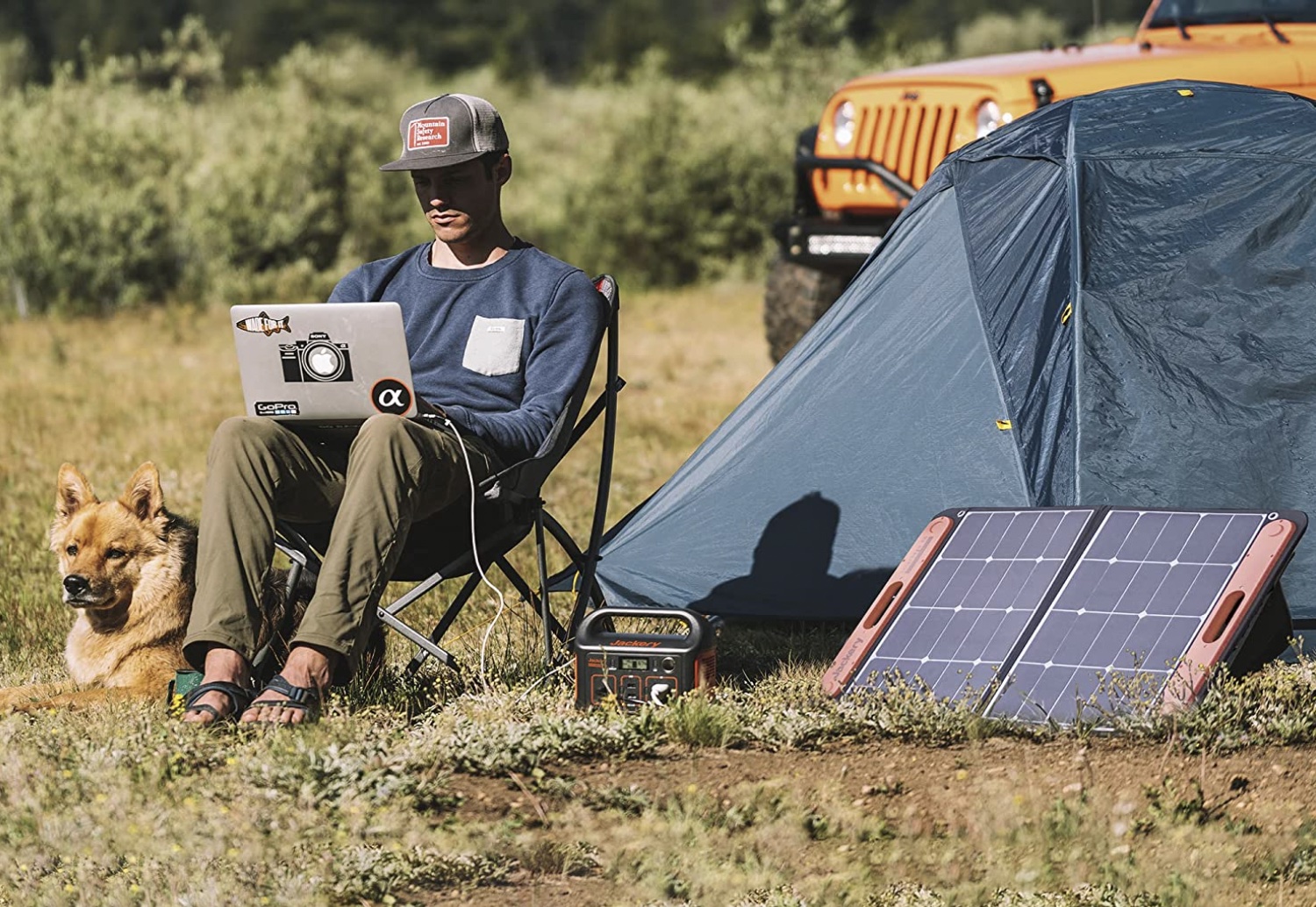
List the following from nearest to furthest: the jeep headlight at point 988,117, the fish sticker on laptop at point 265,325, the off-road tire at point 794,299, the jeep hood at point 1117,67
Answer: the fish sticker on laptop at point 265,325 → the jeep hood at point 1117,67 → the jeep headlight at point 988,117 → the off-road tire at point 794,299

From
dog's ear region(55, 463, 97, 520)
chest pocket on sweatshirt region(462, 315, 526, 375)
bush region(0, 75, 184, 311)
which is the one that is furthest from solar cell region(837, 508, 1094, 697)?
bush region(0, 75, 184, 311)

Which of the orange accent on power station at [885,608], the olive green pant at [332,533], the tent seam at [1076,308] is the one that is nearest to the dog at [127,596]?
the olive green pant at [332,533]

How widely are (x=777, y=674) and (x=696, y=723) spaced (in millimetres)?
839

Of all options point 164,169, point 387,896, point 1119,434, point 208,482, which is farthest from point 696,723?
point 164,169

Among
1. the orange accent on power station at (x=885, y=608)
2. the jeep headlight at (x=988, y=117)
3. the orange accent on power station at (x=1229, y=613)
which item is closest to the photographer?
the orange accent on power station at (x=1229, y=613)

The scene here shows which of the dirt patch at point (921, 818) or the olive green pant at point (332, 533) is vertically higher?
the olive green pant at point (332, 533)

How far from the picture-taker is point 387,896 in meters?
3.34

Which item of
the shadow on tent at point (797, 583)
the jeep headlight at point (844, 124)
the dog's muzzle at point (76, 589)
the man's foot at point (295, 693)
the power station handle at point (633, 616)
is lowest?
the shadow on tent at point (797, 583)

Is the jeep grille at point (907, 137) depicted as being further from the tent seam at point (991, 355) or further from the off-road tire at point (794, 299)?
the tent seam at point (991, 355)

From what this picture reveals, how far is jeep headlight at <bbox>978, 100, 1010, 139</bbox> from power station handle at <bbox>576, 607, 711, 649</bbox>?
177 inches

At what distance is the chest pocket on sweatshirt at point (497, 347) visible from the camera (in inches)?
Result: 187

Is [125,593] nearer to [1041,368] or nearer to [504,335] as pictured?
[504,335]

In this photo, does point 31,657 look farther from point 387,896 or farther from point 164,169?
point 164,169

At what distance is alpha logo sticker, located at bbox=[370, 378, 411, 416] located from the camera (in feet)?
14.1
